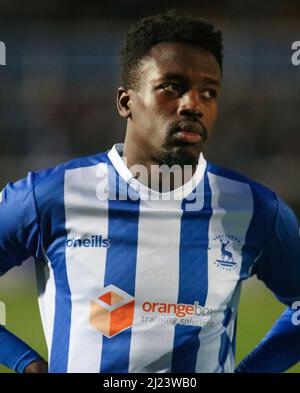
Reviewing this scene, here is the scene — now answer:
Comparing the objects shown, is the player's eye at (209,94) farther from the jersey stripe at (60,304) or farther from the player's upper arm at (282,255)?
the jersey stripe at (60,304)

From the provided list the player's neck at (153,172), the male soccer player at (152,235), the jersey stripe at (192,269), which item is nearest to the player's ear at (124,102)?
the male soccer player at (152,235)

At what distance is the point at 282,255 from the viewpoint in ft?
8.53

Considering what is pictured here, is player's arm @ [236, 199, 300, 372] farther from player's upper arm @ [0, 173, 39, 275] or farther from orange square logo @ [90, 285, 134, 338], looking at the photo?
player's upper arm @ [0, 173, 39, 275]

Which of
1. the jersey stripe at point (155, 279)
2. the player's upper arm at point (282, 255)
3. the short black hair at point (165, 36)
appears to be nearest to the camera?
the jersey stripe at point (155, 279)

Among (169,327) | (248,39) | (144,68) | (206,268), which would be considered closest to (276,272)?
(206,268)

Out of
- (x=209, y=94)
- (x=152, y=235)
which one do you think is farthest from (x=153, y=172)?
(x=209, y=94)

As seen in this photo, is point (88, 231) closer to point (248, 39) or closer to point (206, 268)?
point (206, 268)

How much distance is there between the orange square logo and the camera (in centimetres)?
238

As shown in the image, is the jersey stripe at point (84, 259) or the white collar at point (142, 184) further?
the white collar at point (142, 184)

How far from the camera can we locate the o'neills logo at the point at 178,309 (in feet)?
7.90

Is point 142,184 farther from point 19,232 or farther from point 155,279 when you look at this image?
point 19,232

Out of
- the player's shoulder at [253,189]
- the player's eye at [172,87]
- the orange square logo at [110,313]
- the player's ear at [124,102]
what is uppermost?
the player's eye at [172,87]

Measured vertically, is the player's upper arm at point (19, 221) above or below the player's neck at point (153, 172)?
below

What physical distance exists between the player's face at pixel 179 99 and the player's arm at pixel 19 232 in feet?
1.42
